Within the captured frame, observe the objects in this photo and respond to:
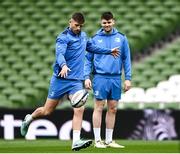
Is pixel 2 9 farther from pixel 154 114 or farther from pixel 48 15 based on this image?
pixel 154 114

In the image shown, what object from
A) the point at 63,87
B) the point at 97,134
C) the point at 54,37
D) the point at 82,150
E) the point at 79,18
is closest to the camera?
the point at 79,18

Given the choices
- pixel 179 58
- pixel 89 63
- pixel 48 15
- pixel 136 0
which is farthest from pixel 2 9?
pixel 89 63

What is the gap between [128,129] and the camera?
14344 millimetres

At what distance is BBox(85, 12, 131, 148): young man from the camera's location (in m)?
11.0

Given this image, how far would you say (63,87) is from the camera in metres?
10.1

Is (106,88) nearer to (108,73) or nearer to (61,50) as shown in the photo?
(108,73)

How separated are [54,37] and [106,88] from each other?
8.91 m

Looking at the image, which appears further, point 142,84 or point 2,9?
point 2,9

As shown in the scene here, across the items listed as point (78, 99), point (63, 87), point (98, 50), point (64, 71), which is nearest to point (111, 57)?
→ point (98, 50)

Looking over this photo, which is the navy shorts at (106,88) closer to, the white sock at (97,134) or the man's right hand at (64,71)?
the white sock at (97,134)

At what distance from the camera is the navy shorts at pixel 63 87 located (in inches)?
396

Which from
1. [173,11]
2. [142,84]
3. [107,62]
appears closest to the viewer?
[107,62]

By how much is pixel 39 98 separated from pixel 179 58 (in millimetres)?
Answer: 3484

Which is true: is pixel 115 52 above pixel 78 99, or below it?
above
